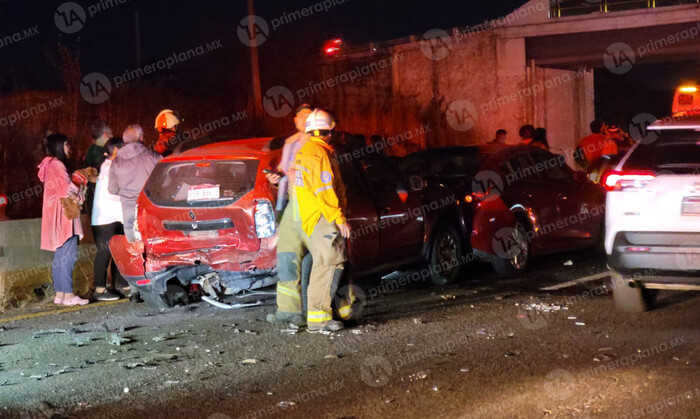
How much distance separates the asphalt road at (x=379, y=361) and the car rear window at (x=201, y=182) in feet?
3.66

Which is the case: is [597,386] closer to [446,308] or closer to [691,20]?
[446,308]

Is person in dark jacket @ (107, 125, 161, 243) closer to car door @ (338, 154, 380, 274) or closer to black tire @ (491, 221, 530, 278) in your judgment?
car door @ (338, 154, 380, 274)

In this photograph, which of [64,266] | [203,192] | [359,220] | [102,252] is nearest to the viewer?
[203,192]

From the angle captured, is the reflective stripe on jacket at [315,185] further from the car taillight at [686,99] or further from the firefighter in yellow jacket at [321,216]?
the car taillight at [686,99]

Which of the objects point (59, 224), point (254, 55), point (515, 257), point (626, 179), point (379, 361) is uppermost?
point (254, 55)

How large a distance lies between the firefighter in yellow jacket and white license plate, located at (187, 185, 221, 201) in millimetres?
876

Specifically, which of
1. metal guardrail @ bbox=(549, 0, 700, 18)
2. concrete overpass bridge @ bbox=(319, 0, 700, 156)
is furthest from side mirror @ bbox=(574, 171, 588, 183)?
metal guardrail @ bbox=(549, 0, 700, 18)

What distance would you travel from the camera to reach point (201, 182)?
8.69 m

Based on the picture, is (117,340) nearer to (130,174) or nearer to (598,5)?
(130,174)

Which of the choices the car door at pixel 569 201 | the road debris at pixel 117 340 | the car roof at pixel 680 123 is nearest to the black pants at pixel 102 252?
the road debris at pixel 117 340

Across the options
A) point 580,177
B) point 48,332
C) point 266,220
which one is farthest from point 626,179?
point 48,332

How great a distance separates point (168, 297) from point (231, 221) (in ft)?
4.73

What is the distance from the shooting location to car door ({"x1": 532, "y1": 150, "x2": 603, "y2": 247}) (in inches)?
473

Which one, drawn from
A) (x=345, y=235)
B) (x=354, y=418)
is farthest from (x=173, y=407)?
(x=345, y=235)
